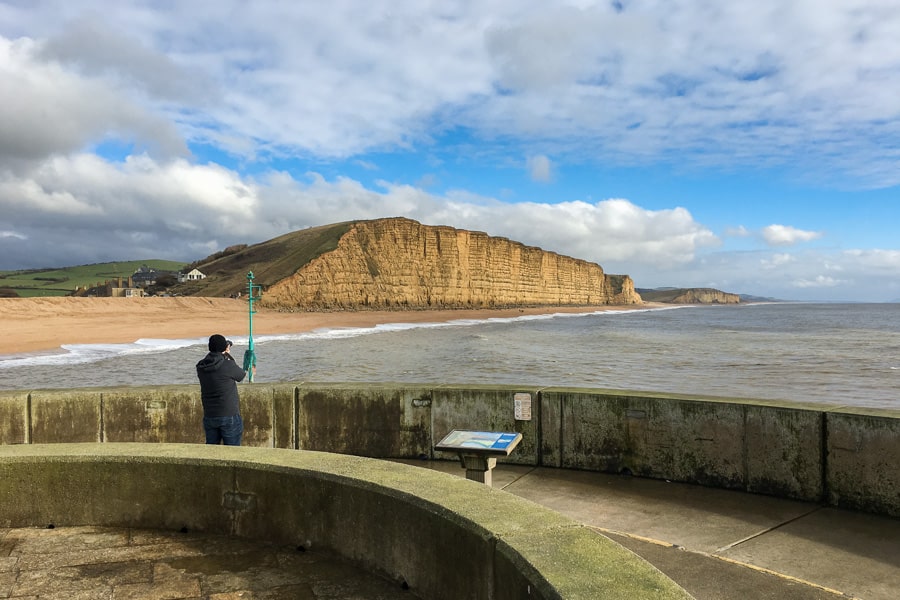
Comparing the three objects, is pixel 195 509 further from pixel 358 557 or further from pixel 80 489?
pixel 358 557

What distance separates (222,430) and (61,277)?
190627 millimetres

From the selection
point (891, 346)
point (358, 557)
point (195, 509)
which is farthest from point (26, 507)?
point (891, 346)

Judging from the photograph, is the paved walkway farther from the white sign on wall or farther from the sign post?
the white sign on wall

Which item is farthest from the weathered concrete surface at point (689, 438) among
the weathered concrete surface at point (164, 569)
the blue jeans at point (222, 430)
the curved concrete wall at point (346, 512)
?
the weathered concrete surface at point (164, 569)

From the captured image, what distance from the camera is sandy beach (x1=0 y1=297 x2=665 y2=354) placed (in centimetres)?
4094

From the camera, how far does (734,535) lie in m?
4.49

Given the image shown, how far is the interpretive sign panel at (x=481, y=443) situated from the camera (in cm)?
434

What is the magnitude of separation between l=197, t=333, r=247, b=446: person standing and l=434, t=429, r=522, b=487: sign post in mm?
2369

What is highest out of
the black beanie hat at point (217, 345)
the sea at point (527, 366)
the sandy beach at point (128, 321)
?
the black beanie hat at point (217, 345)

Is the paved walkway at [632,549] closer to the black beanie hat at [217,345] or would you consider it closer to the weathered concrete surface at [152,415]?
the black beanie hat at [217,345]

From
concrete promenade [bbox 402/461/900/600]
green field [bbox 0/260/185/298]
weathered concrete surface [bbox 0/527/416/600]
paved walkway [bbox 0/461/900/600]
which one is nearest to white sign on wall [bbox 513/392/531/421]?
concrete promenade [bbox 402/461/900/600]

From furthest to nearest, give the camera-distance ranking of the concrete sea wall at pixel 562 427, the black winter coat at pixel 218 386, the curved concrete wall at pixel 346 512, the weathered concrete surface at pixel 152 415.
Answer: the weathered concrete surface at pixel 152 415
the black winter coat at pixel 218 386
the concrete sea wall at pixel 562 427
the curved concrete wall at pixel 346 512

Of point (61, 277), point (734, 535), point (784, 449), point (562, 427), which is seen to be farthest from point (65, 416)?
point (61, 277)

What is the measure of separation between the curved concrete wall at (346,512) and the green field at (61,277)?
14737 centimetres
